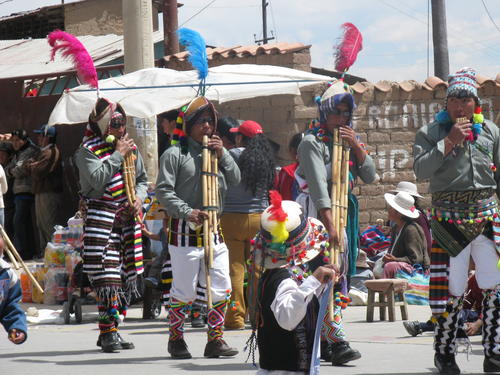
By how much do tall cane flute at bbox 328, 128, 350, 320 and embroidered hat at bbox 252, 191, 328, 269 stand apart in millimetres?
1967

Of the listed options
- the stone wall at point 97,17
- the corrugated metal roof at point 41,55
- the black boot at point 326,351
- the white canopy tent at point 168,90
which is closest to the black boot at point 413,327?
the black boot at point 326,351

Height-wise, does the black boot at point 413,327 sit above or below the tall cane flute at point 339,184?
below

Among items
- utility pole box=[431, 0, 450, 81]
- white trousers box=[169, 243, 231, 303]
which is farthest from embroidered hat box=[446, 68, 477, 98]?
utility pole box=[431, 0, 450, 81]

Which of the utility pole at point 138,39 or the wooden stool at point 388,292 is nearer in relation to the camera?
the wooden stool at point 388,292

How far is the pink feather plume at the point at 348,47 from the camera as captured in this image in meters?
7.86

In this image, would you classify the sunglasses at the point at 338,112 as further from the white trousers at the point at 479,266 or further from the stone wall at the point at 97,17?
the stone wall at the point at 97,17

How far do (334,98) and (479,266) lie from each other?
1.74 m

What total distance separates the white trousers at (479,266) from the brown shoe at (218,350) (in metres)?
1.97

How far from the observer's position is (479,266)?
677 cm

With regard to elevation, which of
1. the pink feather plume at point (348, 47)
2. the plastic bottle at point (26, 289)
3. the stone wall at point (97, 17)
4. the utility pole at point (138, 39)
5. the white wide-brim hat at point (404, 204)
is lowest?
the plastic bottle at point (26, 289)

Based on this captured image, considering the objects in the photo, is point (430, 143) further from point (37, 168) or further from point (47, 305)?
point (37, 168)

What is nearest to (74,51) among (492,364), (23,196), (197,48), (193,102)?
(197,48)

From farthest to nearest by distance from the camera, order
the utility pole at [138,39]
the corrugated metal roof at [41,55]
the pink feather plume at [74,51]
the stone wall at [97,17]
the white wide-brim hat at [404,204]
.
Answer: the stone wall at [97,17]
the corrugated metal roof at [41,55]
the utility pole at [138,39]
the white wide-brim hat at [404,204]
the pink feather plume at [74,51]

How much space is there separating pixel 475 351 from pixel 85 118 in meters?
6.41
